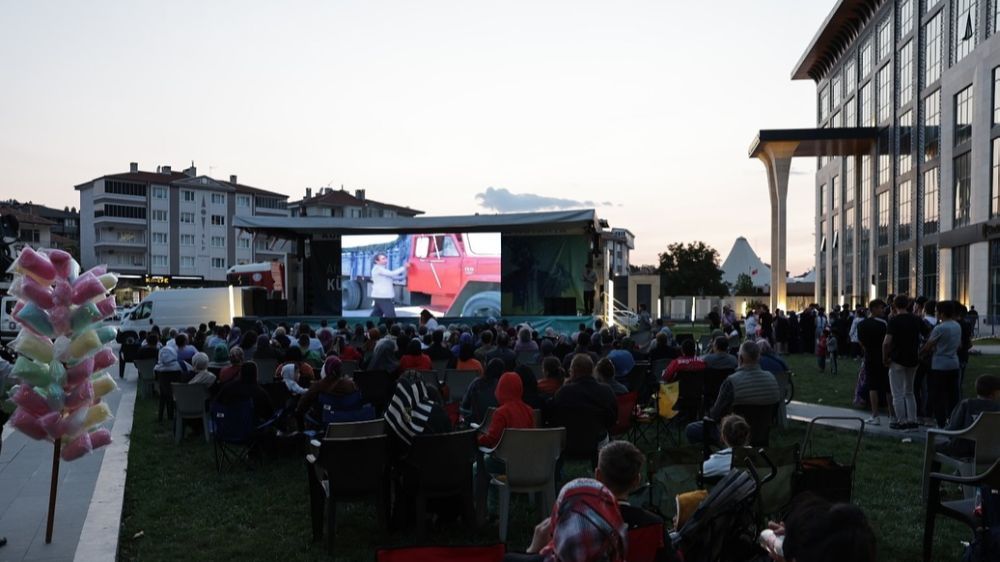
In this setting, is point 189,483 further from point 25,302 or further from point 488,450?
point 488,450

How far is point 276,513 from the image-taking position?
7340 mm

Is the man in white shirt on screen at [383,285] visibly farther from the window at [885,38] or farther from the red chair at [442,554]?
the window at [885,38]

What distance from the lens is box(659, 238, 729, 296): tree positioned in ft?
268

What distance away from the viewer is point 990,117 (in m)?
34.3

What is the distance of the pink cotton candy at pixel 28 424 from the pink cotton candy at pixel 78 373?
1.11ft

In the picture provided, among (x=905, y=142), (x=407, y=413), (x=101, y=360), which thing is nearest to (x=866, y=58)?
(x=905, y=142)

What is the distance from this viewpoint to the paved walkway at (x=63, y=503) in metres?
6.24

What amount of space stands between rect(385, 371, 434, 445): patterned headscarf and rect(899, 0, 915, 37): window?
151ft

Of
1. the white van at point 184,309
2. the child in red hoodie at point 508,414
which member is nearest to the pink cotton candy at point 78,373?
the child in red hoodie at point 508,414

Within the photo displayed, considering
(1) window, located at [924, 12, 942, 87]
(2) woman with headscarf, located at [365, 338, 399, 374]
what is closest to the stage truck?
(2) woman with headscarf, located at [365, 338, 399, 374]

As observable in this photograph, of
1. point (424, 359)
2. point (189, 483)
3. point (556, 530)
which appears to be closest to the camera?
point (556, 530)

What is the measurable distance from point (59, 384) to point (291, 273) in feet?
87.6

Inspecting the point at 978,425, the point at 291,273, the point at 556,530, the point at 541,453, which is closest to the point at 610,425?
the point at 541,453

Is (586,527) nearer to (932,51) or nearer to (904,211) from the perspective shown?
(932,51)
